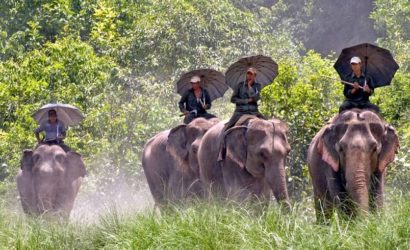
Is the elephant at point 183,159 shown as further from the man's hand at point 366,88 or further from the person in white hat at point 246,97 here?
the man's hand at point 366,88

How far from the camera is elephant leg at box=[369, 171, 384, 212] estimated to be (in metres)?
10.5

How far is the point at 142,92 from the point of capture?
1917 cm

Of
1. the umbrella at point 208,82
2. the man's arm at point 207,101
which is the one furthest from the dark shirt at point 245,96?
the umbrella at point 208,82

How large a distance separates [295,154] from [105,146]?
3.84 metres

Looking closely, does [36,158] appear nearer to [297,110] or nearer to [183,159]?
[183,159]

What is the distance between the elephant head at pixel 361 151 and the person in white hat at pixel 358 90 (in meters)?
0.23

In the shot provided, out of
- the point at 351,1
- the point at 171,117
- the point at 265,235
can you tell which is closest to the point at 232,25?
the point at 171,117

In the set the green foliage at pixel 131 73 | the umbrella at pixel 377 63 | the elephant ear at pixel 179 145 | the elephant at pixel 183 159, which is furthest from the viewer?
the green foliage at pixel 131 73

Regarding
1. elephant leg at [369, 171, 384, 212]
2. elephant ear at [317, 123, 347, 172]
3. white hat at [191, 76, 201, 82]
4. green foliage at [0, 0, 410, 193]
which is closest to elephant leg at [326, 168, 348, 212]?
elephant ear at [317, 123, 347, 172]

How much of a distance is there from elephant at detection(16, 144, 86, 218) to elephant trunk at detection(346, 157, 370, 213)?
444 centimetres

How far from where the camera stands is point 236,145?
464 inches

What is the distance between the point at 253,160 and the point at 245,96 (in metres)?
0.83

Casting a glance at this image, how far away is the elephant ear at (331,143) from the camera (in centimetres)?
1077

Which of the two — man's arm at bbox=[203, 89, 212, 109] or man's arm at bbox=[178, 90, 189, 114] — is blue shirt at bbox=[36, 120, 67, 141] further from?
man's arm at bbox=[203, 89, 212, 109]
